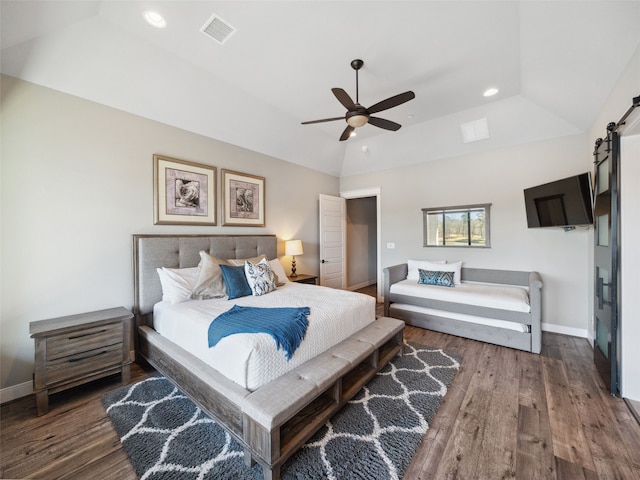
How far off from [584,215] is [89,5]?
5.22 m

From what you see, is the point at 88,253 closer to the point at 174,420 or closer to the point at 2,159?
the point at 2,159

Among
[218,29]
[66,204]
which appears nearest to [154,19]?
[218,29]

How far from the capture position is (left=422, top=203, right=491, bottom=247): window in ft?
13.8

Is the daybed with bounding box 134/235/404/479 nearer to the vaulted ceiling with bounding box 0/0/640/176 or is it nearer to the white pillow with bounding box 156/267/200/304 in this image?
the white pillow with bounding box 156/267/200/304

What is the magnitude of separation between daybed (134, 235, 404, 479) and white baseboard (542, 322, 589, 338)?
2.50 metres

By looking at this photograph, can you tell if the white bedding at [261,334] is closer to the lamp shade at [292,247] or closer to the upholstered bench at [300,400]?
the upholstered bench at [300,400]

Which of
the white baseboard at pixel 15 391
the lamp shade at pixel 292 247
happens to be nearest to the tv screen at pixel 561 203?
the lamp shade at pixel 292 247

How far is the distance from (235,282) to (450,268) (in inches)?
133

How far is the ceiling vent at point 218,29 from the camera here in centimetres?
219

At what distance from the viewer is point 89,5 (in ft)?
6.77

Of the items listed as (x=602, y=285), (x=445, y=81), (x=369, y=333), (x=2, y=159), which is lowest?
(x=369, y=333)

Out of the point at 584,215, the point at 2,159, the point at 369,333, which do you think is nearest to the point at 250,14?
the point at 2,159

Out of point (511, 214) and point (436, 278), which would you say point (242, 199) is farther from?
point (511, 214)

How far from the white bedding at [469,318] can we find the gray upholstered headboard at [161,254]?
2.74 metres
